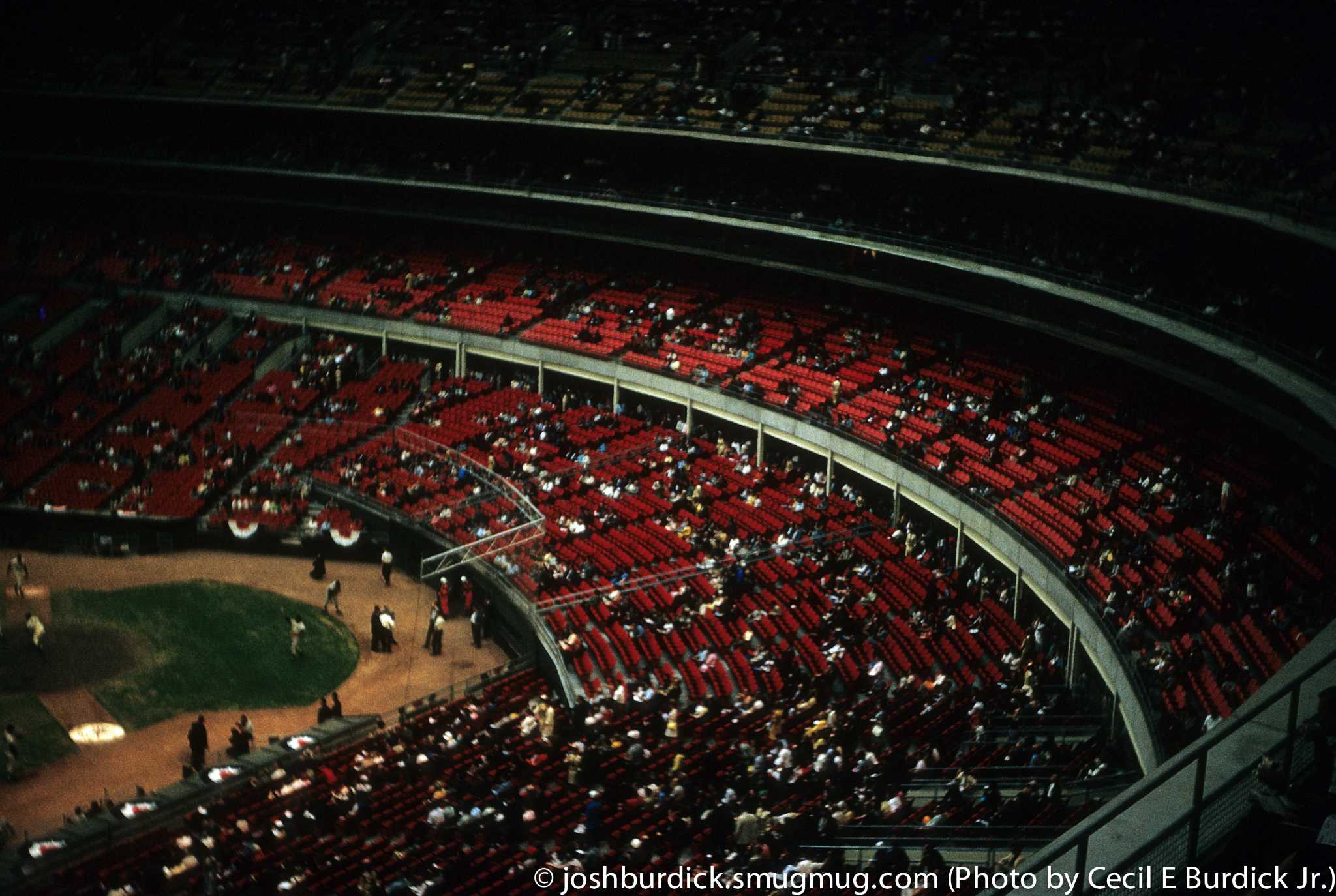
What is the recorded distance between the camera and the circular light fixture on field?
28875 mm

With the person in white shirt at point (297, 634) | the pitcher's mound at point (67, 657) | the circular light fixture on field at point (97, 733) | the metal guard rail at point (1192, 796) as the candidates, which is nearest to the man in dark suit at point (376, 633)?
the person in white shirt at point (297, 634)

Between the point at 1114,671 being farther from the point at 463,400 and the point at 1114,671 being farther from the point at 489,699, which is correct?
the point at 463,400

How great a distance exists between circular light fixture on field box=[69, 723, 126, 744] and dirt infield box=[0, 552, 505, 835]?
0.21 metres

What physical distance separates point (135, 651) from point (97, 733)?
404cm

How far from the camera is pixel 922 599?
29812mm

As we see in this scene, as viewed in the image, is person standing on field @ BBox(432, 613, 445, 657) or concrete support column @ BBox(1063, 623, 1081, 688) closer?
concrete support column @ BBox(1063, 623, 1081, 688)

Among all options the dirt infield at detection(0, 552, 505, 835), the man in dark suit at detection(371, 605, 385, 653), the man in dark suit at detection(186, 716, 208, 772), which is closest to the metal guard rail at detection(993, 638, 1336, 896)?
the man in dark suit at detection(186, 716, 208, 772)

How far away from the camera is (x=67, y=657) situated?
107 ft

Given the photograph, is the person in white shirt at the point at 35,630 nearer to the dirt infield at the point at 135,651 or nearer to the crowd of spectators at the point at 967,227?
the dirt infield at the point at 135,651

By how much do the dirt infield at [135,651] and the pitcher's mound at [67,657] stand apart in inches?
1.9

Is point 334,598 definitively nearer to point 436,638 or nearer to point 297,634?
point 297,634

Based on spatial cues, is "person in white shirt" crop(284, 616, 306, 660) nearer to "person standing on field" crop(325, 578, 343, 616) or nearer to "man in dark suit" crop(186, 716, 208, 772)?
"person standing on field" crop(325, 578, 343, 616)

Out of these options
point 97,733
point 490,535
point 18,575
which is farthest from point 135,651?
point 490,535

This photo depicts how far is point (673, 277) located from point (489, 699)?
21.5 m
